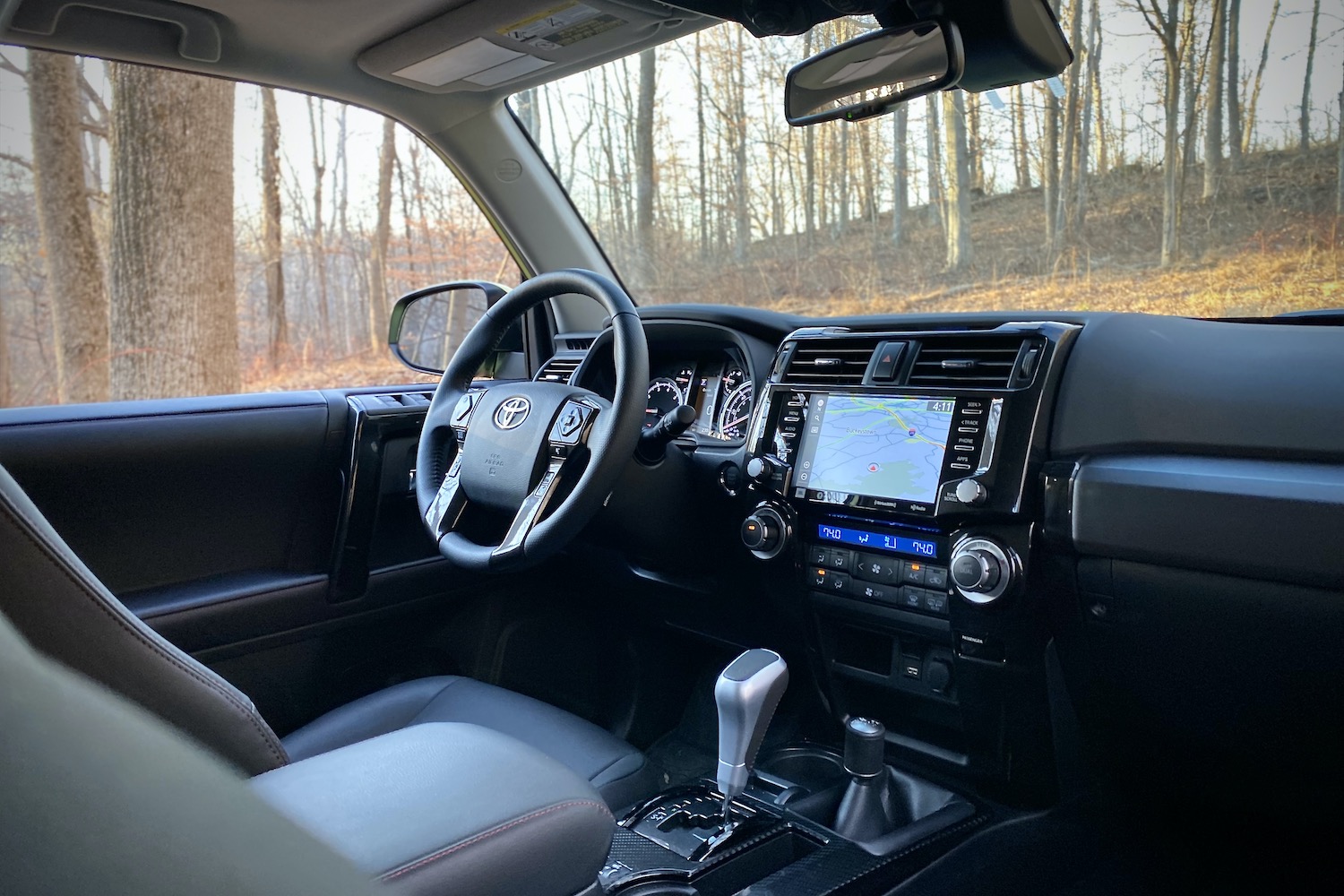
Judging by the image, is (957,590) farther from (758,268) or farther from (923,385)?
(758,268)

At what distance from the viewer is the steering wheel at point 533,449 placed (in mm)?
1865

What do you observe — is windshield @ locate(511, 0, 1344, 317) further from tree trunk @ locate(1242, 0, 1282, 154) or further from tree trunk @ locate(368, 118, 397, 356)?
tree trunk @ locate(368, 118, 397, 356)

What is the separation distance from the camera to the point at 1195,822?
2.12 metres

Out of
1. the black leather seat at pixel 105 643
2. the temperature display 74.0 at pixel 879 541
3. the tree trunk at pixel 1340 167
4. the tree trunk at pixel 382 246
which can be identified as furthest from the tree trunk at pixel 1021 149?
the black leather seat at pixel 105 643

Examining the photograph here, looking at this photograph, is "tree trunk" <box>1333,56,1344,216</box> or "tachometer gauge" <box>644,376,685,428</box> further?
"tachometer gauge" <box>644,376,685,428</box>

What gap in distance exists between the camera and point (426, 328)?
10.7 feet

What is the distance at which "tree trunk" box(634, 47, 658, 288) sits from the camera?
3896 mm

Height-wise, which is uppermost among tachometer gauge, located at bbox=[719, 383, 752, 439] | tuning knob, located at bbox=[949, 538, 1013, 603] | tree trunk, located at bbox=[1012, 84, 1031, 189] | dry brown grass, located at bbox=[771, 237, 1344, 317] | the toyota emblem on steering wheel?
tree trunk, located at bbox=[1012, 84, 1031, 189]

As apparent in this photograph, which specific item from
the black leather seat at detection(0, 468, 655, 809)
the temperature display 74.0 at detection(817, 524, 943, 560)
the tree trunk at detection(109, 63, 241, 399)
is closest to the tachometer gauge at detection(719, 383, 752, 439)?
the temperature display 74.0 at detection(817, 524, 943, 560)

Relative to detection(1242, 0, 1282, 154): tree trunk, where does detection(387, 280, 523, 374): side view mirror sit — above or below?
below

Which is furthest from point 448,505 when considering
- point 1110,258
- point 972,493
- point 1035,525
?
point 1110,258

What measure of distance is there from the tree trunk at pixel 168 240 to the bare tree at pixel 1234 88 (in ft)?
11.4

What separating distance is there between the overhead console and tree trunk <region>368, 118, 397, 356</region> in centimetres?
196

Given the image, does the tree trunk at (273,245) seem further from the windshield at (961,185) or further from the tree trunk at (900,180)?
the tree trunk at (900,180)
